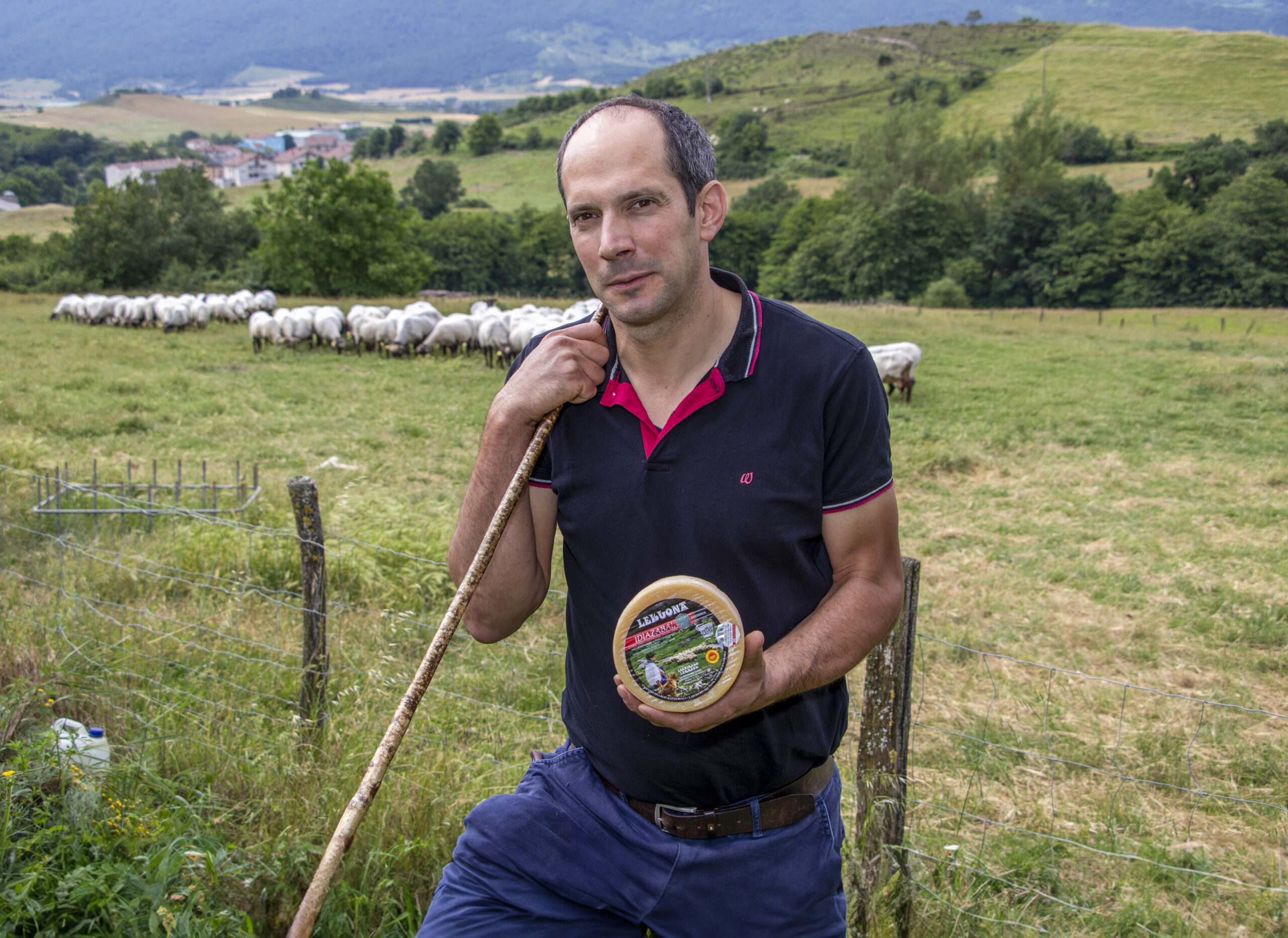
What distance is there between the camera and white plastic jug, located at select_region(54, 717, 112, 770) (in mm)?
3236

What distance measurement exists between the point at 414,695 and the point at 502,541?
453 millimetres

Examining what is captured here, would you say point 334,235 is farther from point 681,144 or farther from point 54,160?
point 54,160

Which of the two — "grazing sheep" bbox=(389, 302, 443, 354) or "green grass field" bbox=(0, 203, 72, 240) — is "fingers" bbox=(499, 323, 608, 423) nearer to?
"grazing sheep" bbox=(389, 302, 443, 354)

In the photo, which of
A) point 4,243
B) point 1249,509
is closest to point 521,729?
point 1249,509

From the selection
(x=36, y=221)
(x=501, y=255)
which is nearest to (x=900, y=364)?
(x=501, y=255)

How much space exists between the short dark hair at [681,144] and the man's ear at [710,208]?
0.8 inches

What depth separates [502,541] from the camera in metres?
2.31

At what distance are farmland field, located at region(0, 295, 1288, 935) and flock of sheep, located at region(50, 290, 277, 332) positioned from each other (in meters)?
18.3

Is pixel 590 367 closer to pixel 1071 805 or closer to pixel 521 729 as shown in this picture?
pixel 521 729

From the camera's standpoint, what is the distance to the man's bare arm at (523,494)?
2162 millimetres

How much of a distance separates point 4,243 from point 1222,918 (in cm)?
6994

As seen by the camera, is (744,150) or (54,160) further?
(54,160)

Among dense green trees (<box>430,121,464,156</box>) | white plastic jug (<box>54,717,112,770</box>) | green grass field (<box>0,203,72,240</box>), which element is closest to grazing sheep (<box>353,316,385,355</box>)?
white plastic jug (<box>54,717,112,770</box>)

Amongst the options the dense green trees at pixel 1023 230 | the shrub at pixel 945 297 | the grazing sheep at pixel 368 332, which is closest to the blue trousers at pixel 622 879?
the grazing sheep at pixel 368 332
